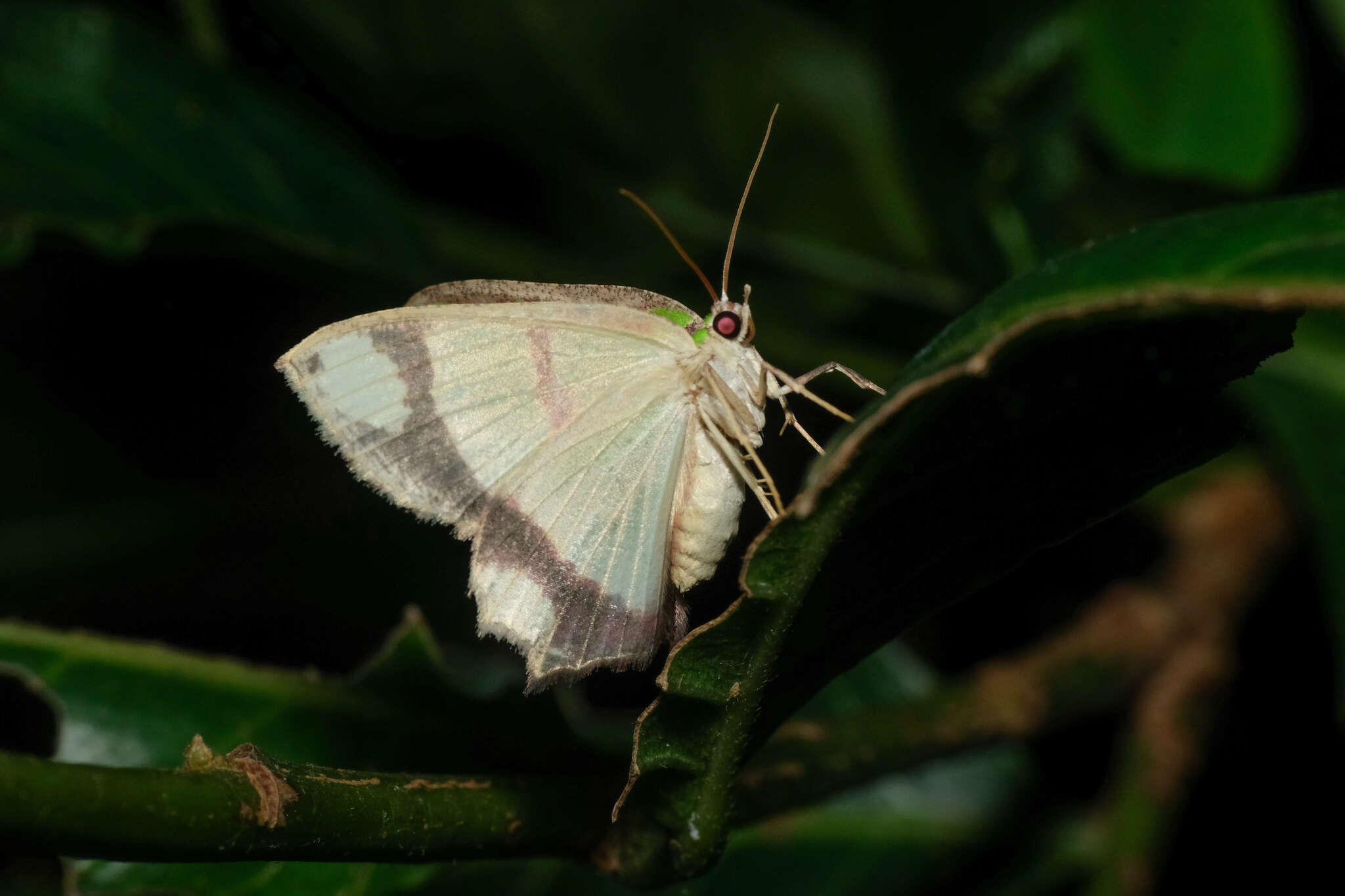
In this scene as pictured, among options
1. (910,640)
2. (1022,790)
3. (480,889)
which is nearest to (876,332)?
(910,640)

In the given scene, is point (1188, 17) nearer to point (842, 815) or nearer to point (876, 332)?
point (876, 332)

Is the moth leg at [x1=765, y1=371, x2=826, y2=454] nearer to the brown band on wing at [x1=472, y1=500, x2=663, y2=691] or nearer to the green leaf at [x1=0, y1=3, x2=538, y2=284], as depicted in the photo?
the brown band on wing at [x1=472, y1=500, x2=663, y2=691]

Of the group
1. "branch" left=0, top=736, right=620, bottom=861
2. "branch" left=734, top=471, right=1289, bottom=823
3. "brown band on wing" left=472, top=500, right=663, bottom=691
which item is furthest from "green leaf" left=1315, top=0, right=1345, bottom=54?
"branch" left=0, top=736, right=620, bottom=861

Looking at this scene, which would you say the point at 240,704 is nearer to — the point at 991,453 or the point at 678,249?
the point at 678,249

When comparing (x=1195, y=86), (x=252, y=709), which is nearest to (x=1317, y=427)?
(x=1195, y=86)

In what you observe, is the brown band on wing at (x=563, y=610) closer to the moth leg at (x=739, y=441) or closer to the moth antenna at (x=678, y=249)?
the moth leg at (x=739, y=441)

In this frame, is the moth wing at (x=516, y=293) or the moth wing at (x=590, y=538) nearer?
the moth wing at (x=590, y=538)

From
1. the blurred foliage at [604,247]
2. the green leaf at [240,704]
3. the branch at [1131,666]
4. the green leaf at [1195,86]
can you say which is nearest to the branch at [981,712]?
the branch at [1131,666]
